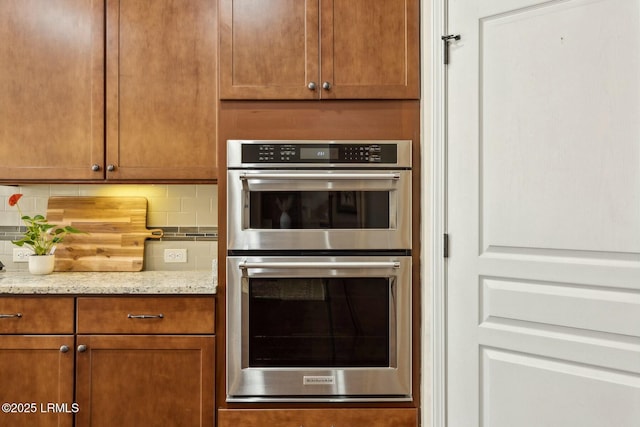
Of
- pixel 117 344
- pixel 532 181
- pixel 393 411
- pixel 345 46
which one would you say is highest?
pixel 345 46

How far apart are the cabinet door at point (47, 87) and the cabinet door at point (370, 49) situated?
106cm

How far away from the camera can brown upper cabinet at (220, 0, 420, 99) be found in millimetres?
1818

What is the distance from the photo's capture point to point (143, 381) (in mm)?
1813

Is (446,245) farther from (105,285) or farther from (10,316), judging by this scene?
(10,316)

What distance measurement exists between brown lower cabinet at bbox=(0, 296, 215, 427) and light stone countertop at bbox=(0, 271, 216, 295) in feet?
0.11

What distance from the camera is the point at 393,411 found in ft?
5.91

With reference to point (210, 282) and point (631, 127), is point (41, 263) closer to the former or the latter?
point (210, 282)

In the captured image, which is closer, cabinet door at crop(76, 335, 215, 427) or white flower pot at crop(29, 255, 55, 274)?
cabinet door at crop(76, 335, 215, 427)

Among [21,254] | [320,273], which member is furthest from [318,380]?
[21,254]

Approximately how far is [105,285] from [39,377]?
45 centimetres

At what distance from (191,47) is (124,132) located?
49cm

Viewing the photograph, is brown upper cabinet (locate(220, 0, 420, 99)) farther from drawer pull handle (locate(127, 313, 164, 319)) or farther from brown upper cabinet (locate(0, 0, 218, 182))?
drawer pull handle (locate(127, 313, 164, 319))

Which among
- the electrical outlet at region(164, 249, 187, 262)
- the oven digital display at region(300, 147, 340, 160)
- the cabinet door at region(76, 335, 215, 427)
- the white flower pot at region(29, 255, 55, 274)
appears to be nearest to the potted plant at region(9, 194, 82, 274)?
the white flower pot at region(29, 255, 55, 274)

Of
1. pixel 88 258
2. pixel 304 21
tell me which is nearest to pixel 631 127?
pixel 304 21
